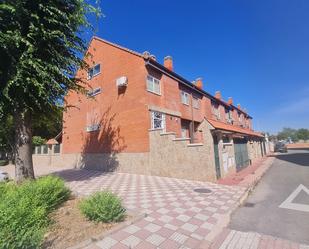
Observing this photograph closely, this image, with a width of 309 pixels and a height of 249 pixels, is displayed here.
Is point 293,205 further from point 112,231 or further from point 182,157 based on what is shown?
point 112,231

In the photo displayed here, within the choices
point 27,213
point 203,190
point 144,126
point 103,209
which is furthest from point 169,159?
point 27,213

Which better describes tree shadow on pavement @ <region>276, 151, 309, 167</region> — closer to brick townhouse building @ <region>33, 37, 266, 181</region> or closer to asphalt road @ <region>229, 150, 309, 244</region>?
brick townhouse building @ <region>33, 37, 266, 181</region>

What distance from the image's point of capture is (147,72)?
14.4m

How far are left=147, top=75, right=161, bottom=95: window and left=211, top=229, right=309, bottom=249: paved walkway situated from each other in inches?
445

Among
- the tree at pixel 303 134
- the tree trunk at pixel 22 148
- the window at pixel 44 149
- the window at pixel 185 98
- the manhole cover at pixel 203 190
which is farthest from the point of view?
the tree at pixel 303 134

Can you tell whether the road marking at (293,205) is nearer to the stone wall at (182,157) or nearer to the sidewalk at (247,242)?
the sidewalk at (247,242)

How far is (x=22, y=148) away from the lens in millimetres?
8406

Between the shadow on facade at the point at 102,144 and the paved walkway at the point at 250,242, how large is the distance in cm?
1107

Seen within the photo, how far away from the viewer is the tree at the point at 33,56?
7281mm

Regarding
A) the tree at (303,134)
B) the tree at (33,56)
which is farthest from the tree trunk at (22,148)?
the tree at (303,134)

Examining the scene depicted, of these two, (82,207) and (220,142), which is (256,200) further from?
(82,207)

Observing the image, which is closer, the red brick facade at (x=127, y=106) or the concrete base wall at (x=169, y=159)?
the concrete base wall at (x=169, y=159)

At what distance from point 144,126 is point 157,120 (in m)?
1.34

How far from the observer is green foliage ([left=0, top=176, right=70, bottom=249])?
3197 mm
